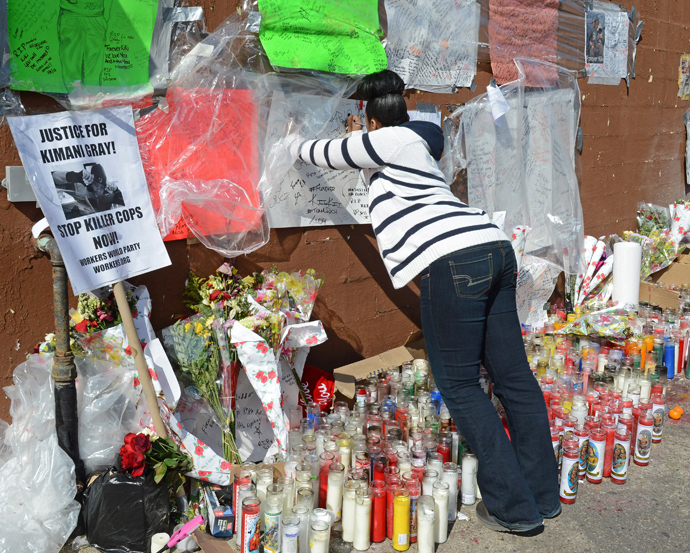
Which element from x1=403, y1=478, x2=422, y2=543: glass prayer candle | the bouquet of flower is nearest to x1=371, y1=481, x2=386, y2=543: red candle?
x1=403, y1=478, x2=422, y2=543: glass prayer candle

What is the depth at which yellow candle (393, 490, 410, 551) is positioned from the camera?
2553 mm

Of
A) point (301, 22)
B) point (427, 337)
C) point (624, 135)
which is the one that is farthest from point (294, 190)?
point (624, 135)

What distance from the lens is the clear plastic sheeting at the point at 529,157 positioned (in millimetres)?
4613

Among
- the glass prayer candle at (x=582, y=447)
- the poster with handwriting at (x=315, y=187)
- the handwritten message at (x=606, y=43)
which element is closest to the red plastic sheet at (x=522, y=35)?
the handwritten message at (x=606, y=43)

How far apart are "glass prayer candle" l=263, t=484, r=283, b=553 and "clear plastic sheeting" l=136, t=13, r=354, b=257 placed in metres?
1.26

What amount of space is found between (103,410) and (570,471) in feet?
6.76

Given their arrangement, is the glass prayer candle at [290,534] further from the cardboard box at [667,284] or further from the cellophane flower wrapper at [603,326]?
the cardboard box at [667,284]

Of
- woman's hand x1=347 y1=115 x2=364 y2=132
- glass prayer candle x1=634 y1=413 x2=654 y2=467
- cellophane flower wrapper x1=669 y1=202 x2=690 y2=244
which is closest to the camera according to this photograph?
glass prayer candle x1=634 y1=413 x2=654 y2=467

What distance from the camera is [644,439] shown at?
3.29m

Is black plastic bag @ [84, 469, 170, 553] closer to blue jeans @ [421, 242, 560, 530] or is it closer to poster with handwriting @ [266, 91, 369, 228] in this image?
blue jeans @ [421, 242, 560, 530]

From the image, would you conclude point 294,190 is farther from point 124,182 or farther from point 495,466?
point 495,466

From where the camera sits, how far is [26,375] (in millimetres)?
2602

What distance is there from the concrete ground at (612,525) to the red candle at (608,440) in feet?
0.18

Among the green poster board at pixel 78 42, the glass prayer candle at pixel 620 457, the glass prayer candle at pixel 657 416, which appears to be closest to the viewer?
the green poster board at pixel 78 42
